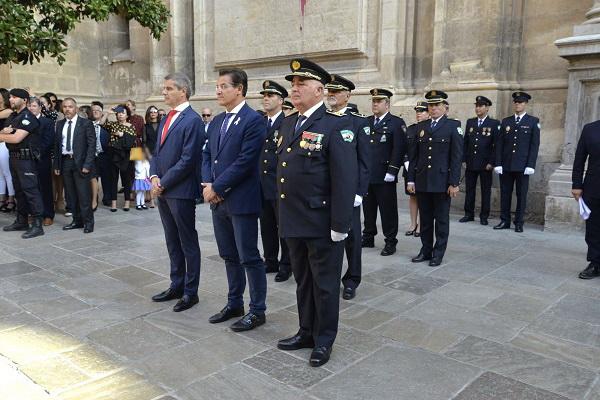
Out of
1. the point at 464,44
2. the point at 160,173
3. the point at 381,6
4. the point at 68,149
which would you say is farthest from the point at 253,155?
the point at 381,6

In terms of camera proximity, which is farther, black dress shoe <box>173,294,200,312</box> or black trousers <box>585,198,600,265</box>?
black trousers <box>585,198,600,265</box>

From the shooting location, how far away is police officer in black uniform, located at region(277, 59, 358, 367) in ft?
11.1

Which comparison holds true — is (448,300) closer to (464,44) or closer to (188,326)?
(188,326)

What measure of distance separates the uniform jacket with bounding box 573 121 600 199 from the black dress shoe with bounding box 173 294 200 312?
428 cm

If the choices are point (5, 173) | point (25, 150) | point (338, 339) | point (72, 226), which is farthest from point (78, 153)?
point (338, 339)

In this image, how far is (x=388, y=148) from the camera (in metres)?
6.76

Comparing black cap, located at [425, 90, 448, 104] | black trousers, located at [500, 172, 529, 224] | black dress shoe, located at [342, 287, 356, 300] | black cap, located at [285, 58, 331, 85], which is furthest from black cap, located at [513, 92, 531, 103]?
black cap, located at [285, 58, 331, 85]

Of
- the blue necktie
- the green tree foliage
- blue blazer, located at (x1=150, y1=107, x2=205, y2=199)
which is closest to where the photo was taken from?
the blue necktie

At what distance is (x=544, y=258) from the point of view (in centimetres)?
648

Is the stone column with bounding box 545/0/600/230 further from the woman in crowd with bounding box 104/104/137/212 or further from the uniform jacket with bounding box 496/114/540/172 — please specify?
the woman in crowd with bounding box 104/104/137/212

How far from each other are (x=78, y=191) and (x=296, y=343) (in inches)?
218

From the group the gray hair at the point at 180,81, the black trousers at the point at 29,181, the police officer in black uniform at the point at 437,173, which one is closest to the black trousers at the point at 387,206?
the police officer in black uniform at the point at 437,173

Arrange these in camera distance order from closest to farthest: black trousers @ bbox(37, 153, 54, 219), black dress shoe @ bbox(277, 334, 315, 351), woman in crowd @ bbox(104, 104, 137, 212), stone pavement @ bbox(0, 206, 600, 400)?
stone pavement @ bbox(0, 206, 600, 400) < black dress shoe @ bbox(277, 334, 315, 351) < black trousers @ bbox(37, 153, 54, 219) < woman in crowd @ bbox(104, 104, 137, 212)

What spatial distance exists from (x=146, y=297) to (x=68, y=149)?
4.10 metres
